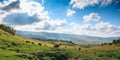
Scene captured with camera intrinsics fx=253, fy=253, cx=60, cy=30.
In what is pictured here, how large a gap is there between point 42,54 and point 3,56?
130ft

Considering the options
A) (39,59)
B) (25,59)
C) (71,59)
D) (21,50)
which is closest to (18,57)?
(25,59)

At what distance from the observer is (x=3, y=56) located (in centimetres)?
15888

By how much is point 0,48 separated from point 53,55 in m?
40.9

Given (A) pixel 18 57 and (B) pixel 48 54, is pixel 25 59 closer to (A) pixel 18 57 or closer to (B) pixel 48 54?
(A) pixel 18 57

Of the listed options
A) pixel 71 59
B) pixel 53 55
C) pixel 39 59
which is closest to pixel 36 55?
pixel 39 59

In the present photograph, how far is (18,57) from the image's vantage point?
6545 inches

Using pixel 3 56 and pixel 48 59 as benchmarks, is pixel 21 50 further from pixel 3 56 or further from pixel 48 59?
pixel 3 56

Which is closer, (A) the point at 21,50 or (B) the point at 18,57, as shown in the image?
(B) the point at 18,57

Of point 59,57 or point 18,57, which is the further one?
point 59,57

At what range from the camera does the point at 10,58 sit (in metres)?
157

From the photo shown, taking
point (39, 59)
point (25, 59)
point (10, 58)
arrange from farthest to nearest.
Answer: point (39, 59)
point (25, 59)
point (10, 58)

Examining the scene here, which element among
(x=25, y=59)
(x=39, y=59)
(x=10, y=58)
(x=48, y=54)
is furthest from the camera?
(x=48, y=54)

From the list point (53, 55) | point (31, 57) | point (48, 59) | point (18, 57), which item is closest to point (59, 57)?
point (53, 55)

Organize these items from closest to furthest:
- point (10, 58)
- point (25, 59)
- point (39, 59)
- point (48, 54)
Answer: point (10, 58)
point (25, 59)
point (39, 59)
point (48, 54)
